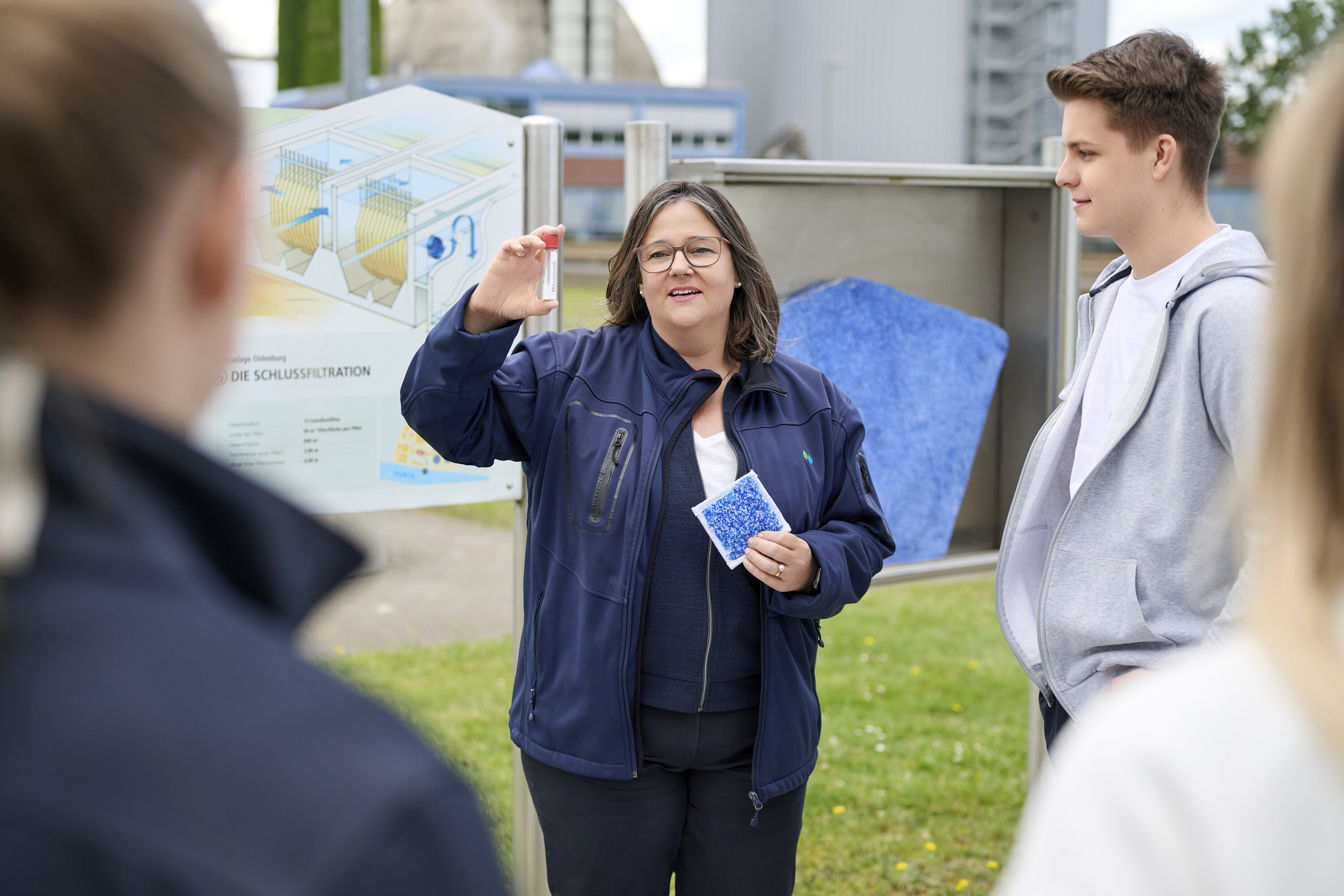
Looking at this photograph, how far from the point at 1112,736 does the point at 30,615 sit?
0.68m

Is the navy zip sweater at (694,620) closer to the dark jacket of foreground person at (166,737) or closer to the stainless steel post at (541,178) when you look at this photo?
the stainless steel post at (541,178)

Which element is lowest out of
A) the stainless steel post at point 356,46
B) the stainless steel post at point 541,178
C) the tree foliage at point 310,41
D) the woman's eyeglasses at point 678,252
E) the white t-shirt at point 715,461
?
the white t-shirt at point 715,461

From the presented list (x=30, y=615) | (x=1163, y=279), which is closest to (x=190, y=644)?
(x=30, y=615)

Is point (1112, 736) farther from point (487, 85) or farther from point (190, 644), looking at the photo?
point (487, 85)

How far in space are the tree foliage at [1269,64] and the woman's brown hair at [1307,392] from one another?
1304 inches

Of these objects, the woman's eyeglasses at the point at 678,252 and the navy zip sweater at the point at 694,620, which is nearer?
the navy zip sweater at the point at 694,620

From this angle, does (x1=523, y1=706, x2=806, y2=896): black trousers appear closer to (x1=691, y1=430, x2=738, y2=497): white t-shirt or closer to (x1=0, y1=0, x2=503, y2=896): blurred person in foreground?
(x1=691, y1=430, x2=738, y2=497): white t-shirt

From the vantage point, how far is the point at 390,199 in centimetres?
303

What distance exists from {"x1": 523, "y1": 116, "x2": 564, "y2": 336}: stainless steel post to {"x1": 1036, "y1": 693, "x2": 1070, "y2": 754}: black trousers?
1540 millimetres

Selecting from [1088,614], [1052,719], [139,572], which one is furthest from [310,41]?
[139,572]

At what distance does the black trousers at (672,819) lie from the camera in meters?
2.49

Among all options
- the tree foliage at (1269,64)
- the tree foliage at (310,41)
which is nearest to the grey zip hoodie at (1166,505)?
the tree foliage at (310,41)

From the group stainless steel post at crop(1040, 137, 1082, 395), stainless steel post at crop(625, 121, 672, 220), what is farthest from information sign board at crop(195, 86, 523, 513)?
stainless steel post at crop(1040, 137, 1082, 395)

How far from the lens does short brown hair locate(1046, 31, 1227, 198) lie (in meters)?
2.42
